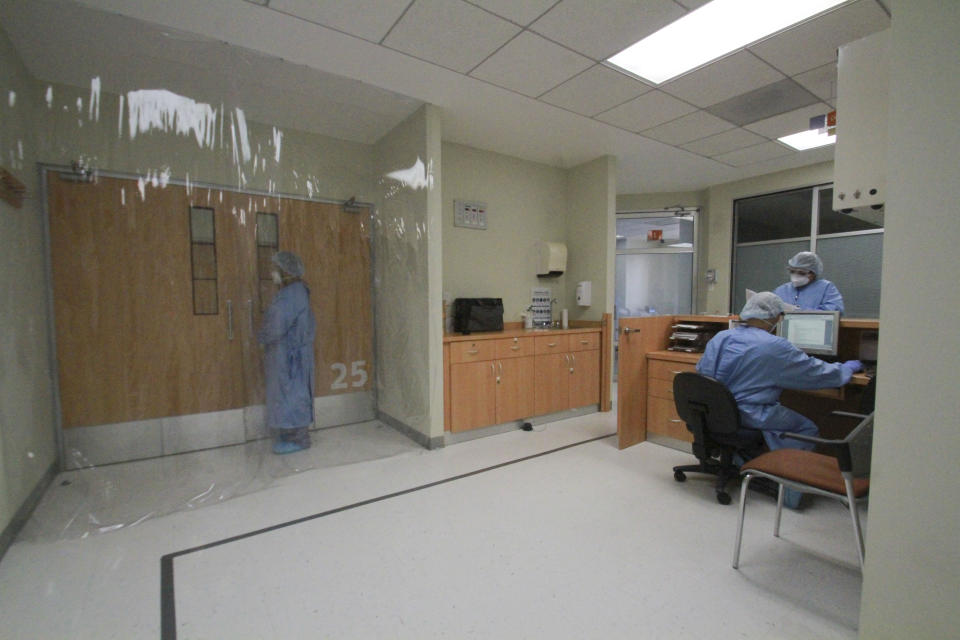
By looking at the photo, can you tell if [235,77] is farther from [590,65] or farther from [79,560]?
[79,560]

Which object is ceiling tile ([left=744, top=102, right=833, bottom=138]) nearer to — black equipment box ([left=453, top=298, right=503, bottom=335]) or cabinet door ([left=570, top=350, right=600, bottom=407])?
cabinet door ([left=570, top=350, right=600, bottom=407])

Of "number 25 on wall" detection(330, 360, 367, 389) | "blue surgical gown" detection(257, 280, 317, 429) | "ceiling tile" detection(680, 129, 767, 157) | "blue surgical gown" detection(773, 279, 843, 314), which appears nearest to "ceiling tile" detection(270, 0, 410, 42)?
"blue surgical gown" detection(257, 280, 317, 429)

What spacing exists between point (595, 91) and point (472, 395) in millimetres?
2344

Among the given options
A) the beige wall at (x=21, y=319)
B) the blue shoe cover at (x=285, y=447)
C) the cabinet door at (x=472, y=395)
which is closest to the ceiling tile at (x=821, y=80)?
the cabinet door at (x=472, y=395)

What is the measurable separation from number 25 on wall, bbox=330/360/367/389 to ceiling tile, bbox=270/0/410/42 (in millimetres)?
2004

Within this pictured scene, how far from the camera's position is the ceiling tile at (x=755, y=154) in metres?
3.65

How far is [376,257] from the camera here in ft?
9.55

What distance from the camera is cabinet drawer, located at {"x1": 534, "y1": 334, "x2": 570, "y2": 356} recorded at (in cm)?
338

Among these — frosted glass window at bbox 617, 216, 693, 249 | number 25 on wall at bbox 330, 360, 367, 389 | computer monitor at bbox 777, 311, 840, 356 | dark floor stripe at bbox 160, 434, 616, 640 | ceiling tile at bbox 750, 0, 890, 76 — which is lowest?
dark floor stripe at bbox 160, 434, 616, 640

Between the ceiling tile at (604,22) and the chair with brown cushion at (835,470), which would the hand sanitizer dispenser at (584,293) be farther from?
the chair with brown cushion at (835,470)

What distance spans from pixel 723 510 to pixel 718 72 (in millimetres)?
2600

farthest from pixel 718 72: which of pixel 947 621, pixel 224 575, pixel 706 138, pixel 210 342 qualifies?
pixel 224 575

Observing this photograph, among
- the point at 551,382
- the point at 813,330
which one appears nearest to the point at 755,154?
the point at 813,330

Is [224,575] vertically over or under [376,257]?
under
